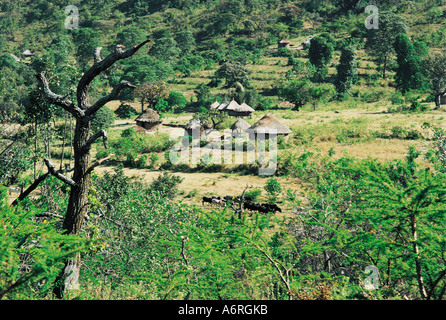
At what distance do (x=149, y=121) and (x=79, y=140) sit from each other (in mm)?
27115

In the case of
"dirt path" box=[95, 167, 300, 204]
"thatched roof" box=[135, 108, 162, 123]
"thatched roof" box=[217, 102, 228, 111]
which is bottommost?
"dirt path" box=[95, 167, 300, 204]

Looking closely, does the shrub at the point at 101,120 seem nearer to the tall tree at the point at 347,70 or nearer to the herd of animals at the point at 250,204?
the herd of animals at the point at 250,204

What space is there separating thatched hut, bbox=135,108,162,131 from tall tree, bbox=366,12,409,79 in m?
32.1

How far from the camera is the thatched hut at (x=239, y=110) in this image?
35375mm

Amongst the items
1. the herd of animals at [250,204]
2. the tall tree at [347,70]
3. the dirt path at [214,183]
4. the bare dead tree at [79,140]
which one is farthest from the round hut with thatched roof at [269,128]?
the bare dead tree at [79,140]

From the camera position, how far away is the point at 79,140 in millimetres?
4410

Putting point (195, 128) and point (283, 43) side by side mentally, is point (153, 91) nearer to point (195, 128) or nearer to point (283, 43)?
point (195, 128)

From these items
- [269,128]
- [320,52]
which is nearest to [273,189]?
[269,128]

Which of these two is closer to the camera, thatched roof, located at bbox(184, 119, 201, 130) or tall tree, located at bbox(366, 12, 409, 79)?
thatched roof, located at bbox(184, 119, 201, 130)

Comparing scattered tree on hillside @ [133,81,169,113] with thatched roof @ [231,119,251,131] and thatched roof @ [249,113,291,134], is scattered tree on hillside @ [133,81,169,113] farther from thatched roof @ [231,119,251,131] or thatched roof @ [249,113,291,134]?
thatched roof @ [249,113,291,134]

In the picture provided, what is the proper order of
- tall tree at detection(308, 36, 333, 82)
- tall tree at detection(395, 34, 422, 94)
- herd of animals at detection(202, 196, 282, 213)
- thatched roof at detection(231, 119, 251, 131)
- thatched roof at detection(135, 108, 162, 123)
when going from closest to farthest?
herd of animals at detection(202, 196, 282, 213) → thatched roof at detection(231, 119, 251, 131) → thatched roof at detection(135, 108, 162, 123) → tall tree at detection(395, 34, 422, 94) → tall tree at detection(308, 36, 333, 82)

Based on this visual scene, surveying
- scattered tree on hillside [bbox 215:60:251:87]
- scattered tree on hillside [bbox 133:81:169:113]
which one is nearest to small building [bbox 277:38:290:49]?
scattered tree on hillside [bbox 215:60:251:87]

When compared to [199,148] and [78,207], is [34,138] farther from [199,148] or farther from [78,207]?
[78,207]

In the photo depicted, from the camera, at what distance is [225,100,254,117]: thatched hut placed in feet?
116
